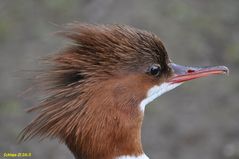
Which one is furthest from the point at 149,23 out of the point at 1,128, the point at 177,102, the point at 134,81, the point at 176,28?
the point at 134,81

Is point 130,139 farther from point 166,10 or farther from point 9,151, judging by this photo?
point 166,10

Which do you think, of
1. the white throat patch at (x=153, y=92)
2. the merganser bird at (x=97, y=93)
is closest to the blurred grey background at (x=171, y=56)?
the white throat patch at (x=153, y=92)

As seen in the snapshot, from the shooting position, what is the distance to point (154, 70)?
144 inches

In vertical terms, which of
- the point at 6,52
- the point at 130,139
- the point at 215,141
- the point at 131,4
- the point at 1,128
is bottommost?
the point at 130,139

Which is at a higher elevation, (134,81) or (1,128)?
(1,128)

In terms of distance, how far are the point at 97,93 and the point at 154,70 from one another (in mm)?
453

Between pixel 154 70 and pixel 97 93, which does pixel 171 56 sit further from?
pixel 97 93

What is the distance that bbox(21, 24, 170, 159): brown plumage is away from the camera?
10.9 feet

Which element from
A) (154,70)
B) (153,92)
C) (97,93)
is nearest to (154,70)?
(154,70)

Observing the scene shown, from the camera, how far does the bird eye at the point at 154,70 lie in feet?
11.9

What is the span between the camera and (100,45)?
3451mm

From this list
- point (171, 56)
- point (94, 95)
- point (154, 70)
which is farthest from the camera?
point (171, 56)

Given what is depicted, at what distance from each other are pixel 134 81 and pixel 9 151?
243 cm

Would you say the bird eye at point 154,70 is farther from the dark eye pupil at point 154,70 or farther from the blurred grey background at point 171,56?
the blurred grey background at point 171,56
